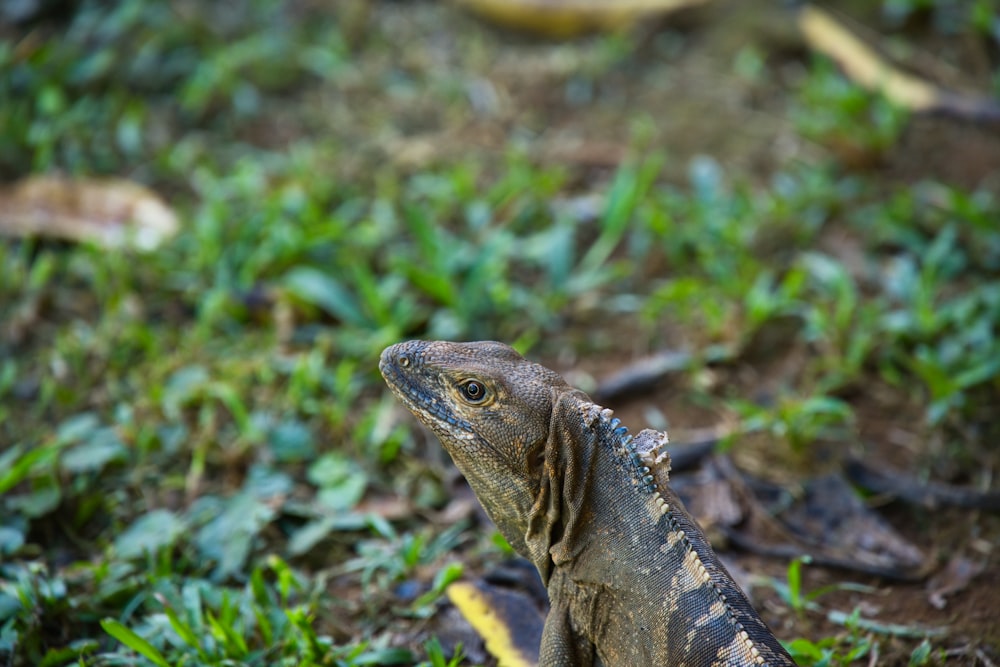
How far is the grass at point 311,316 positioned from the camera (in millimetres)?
3898

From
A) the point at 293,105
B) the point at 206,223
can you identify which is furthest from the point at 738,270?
the point at 293,105

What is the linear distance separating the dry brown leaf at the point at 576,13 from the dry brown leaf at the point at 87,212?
387 cm

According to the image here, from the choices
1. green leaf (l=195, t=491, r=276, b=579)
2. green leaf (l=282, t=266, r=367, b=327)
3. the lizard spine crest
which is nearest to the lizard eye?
the lizard spine crest

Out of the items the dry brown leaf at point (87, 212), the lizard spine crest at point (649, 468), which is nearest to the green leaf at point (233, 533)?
the lizard spine crest at point (649, 468)

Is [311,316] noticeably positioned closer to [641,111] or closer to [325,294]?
[325,294]

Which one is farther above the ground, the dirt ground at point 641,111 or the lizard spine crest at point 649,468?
the lizard spine crest at point 649,468

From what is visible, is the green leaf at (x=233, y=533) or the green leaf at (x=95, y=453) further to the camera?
the green leaf at (x=95, y=453)

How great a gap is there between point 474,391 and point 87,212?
430 centimetres

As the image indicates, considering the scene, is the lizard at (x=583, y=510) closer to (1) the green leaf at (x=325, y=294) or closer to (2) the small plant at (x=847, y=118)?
(1) the green leaf at (x=325, y=294)

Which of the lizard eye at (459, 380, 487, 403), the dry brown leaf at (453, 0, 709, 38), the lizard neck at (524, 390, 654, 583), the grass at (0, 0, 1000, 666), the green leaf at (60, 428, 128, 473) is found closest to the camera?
the lizard neck at (524, 390, 654, 583)

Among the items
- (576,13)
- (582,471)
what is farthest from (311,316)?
(576,13)

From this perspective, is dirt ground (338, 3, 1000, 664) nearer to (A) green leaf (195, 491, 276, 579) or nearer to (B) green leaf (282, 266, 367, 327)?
(B) green leaf (282, 266, 367, 327)

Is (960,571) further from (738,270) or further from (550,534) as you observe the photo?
(738,270)

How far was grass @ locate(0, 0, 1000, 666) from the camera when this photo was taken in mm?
3898
